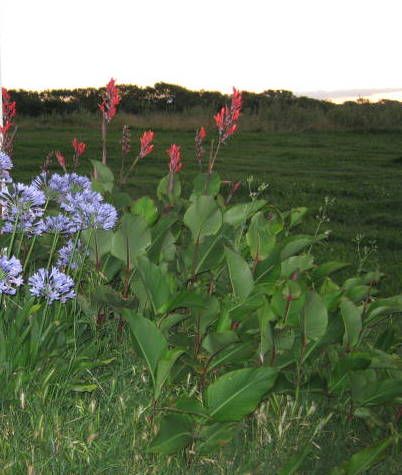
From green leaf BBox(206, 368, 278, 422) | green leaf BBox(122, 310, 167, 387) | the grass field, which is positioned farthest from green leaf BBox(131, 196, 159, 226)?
the grass field

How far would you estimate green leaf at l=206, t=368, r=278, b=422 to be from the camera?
3.05 m

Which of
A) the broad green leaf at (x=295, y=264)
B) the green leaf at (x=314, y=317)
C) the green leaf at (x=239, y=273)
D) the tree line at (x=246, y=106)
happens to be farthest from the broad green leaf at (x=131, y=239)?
the tree line at (x=246, y=106)

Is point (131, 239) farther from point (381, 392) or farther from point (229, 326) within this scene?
point (381, 392)

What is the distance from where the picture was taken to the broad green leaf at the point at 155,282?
3.52m

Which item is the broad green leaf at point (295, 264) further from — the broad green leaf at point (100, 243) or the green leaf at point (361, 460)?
the green leaf at point (361, 460)

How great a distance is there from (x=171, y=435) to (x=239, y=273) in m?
1.01

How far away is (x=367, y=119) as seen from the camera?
2431 centimetres

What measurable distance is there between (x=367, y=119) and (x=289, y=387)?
859 inches

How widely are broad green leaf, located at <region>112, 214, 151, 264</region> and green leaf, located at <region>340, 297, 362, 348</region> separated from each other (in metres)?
1.02

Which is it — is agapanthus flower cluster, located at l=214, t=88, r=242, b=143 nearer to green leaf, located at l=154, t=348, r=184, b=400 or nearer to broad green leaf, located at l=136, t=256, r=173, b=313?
broad green leaf, located at l=136, t=256, r=173, b=313

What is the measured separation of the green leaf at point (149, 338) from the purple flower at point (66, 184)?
3.10ft

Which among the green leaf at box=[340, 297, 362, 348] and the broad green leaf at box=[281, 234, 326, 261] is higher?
the broad green leaf at box=[281, 234, 326, 261]

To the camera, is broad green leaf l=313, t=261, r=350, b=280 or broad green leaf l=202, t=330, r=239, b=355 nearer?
broad green leaf l=202, t=330, r=239, b=355

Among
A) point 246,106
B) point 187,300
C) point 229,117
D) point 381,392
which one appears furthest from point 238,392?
point 246,106
